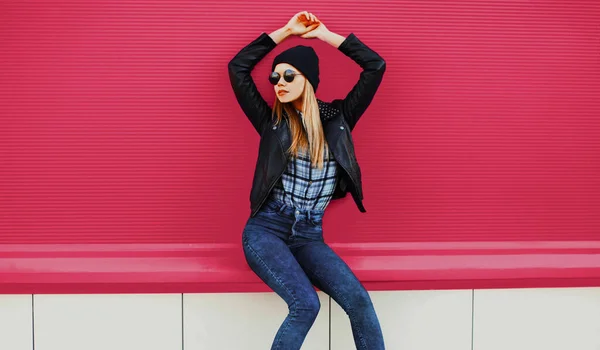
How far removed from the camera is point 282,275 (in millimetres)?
2070

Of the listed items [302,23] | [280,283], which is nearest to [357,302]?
[280,283]

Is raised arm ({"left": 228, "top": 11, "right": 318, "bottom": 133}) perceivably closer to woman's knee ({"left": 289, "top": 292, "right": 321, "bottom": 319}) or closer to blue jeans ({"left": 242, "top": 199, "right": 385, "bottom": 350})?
blue jeans ({"left": 242, "top": 199, "right": 385, "bottom": 350})

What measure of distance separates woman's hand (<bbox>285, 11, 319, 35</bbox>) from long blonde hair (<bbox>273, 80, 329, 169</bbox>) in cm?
28

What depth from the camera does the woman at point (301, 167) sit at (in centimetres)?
208

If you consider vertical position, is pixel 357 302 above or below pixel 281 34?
below

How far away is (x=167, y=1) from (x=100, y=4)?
31 cm

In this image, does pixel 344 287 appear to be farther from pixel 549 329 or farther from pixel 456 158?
pixel 549 329

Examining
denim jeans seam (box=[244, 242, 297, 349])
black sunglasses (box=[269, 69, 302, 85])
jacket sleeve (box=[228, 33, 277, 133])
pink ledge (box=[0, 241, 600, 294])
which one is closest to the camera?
denim jeans seam (box=[244, 242, 297, 349])

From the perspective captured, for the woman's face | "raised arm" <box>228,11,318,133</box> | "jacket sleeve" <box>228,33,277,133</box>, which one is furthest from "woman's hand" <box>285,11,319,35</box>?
the woman's face

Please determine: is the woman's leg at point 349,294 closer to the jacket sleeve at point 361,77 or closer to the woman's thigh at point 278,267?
the woman's thigh at point 278,267

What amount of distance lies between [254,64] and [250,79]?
0.07 m

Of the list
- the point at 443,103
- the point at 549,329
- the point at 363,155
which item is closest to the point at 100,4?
the point at 363,155

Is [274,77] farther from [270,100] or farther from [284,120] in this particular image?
[270,100]

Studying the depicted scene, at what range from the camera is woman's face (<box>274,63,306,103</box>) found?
216cm
